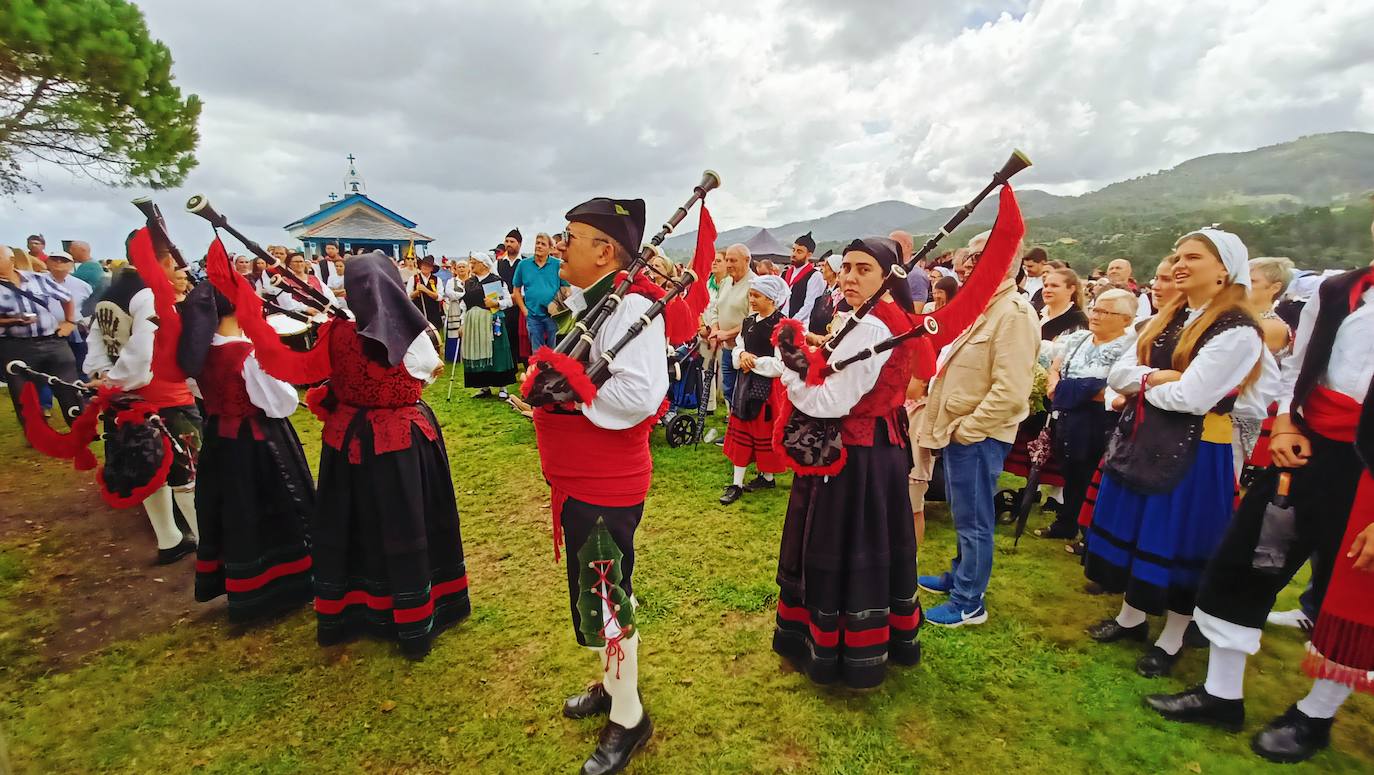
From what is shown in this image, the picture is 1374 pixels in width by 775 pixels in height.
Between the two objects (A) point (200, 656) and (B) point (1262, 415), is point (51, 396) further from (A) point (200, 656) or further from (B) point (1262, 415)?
(B) point (1262, 415)

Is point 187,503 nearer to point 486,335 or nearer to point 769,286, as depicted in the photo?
point 769,286

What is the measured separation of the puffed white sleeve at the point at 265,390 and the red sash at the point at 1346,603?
5210 millimetres

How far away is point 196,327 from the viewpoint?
3.48 m

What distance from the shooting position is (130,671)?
3.51 m

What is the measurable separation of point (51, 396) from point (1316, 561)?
1365 centimetres

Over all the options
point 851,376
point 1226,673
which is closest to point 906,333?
point 851,376

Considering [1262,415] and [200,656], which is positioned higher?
[1262,415]

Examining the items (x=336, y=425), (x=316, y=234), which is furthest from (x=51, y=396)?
(x=316, y=234)

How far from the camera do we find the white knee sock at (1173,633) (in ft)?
11.2

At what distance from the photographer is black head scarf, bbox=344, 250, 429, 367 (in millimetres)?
3051

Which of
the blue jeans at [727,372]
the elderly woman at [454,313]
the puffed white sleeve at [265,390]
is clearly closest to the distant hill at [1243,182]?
the elderly woman at [454,313]

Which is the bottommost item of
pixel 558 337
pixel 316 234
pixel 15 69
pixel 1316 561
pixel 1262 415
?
pixel 1316 561

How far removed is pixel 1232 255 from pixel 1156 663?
225 cm

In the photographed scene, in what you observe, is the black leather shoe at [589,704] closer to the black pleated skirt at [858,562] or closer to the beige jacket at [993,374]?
the black pleated skirt at [858,562]
